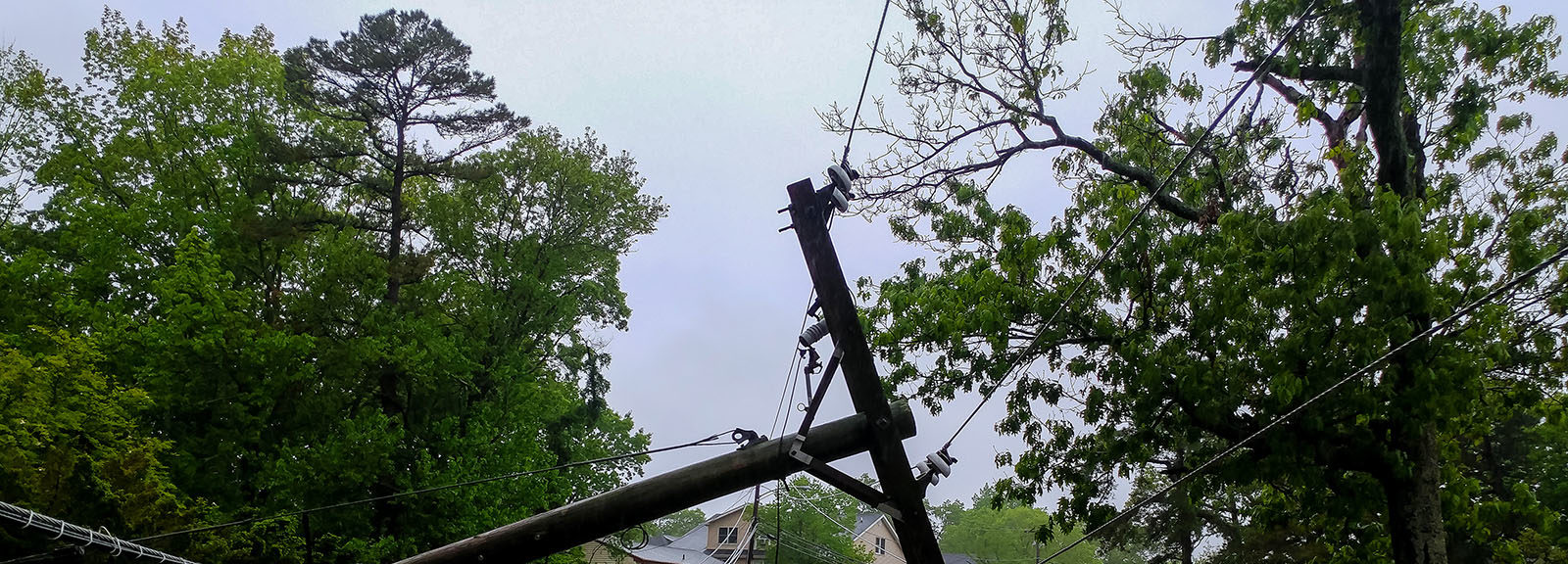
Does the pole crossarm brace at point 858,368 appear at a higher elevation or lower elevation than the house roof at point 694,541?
lower

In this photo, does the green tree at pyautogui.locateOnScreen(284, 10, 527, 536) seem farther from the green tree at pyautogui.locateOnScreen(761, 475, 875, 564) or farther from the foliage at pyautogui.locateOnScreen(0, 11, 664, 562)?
the green tree at pyautogui.locateOnScreen(761, 475, 875, 564)

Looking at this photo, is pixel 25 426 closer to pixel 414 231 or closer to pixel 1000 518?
pixel 414 231

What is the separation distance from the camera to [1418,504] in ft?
27.0

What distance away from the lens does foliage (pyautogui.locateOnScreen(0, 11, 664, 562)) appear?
16.4m

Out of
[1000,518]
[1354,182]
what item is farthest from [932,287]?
[1000,518]

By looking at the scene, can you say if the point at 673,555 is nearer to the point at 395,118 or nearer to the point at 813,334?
the point at 395,118

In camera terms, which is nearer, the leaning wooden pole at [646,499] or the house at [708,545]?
the leaning wooden pole at [646,499]

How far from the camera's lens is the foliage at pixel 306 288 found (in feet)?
53.9

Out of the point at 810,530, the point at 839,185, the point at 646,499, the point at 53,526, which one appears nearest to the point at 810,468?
the point at 646,499

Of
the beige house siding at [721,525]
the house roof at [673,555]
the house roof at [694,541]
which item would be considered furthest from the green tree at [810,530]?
the house roof at [694,541]

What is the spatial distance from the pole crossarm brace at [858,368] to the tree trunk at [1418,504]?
220 inches

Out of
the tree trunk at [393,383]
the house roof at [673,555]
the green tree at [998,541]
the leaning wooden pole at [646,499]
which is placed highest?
the green tree at [998,541]

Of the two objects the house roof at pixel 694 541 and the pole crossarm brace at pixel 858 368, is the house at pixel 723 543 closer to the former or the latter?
the house roof at pixel 694 541

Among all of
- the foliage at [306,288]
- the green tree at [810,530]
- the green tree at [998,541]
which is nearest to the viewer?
the foliage at [306,288]
